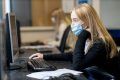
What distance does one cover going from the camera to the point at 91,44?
2436 millimetres

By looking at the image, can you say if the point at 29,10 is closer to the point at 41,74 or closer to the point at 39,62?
the point at 39,62

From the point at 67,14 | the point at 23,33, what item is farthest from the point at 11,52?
the point at 23,33

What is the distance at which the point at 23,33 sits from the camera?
21.5 feet

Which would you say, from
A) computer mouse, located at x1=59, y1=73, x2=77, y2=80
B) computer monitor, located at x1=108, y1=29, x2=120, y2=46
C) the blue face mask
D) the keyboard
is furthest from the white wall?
computer mouse, located at x1=59, y1=73, x2=77, y2=80

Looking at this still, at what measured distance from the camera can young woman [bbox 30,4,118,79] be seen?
94.3 inches

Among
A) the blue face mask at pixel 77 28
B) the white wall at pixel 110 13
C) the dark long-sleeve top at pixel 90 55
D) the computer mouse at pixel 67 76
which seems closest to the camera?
the computer mouse at pixel 67 76

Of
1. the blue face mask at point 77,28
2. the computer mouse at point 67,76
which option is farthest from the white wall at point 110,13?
the computer mouse at point 67,76

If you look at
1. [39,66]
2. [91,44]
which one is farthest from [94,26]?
[39,66]

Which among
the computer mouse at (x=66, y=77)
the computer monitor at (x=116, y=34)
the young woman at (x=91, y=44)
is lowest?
the computer monitor at (x=116, y=34)

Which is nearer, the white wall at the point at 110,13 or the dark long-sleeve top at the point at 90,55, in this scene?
the dark long-sleeve top at the point at 90,55

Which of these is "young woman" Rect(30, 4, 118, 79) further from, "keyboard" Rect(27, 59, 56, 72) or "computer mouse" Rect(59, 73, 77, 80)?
"computer mouse" Rect(59, 73, 77, 80)

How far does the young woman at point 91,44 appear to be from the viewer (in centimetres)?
239

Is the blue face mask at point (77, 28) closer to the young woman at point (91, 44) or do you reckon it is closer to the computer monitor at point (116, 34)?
the young woman at point (91, 44)

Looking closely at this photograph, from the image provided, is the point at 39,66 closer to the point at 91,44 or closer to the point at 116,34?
the point at 91,44
